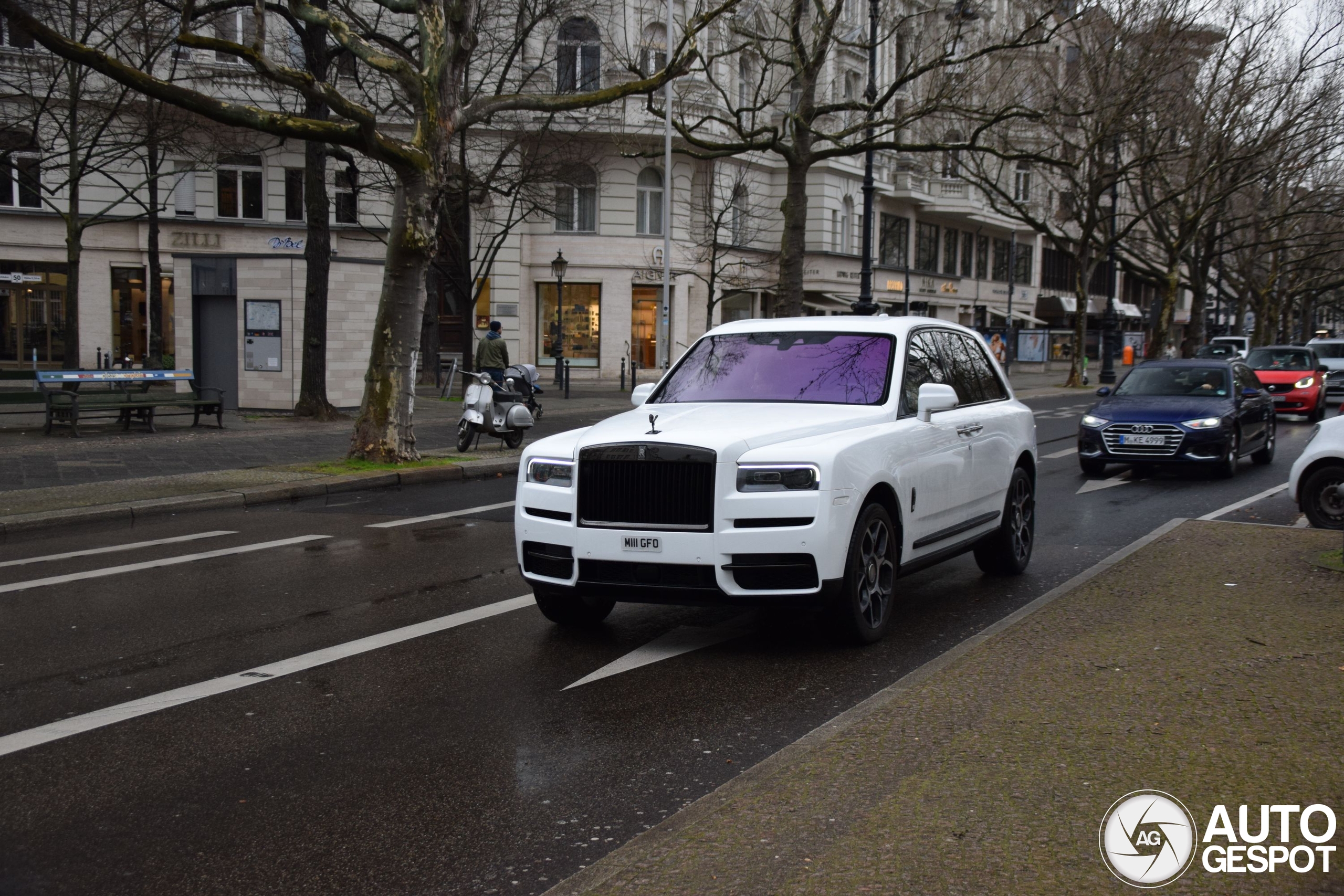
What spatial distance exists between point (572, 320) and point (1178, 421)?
29949mm

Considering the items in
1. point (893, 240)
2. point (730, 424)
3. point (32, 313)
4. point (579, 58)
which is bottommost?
point (730, 424)

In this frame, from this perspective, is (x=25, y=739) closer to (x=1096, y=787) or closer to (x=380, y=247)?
(x=1096, y=787)

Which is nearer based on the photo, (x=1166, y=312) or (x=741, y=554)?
(x=741, y=554)

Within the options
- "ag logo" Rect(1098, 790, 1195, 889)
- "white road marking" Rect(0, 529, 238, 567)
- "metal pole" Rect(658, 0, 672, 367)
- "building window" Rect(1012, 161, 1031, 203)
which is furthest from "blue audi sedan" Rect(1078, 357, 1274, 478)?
"building window" Rect(1012, 161, 1031, 203)

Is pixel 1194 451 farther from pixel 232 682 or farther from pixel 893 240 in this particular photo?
pixel 893 240

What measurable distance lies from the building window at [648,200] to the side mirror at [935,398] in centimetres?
3667

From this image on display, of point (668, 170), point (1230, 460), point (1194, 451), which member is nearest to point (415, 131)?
point (1194, 451)

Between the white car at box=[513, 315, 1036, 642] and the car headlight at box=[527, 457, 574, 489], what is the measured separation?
0.03 ft

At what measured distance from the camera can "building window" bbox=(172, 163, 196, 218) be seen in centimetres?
4050

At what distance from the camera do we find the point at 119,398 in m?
19.5

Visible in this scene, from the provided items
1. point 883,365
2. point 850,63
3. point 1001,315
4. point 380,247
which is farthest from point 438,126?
point 1001,315

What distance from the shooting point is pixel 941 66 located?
24.0 m

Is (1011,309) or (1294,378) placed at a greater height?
(1011,309)

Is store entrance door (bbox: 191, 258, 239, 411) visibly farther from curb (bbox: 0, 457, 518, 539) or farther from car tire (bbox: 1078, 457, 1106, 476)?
car tire (bbox: 1078, 457, 1106, 476)
